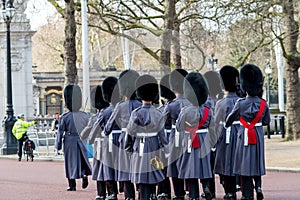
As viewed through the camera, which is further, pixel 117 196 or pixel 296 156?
pixel 296 156

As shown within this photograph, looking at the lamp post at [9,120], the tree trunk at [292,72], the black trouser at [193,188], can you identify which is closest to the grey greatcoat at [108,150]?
the black trouser at [193,188]

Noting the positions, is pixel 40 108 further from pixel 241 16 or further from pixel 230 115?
pixel 230 115

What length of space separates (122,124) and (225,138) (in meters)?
1.76

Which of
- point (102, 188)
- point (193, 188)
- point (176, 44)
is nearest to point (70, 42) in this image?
point (176, 44)

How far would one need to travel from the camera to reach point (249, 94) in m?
13.5

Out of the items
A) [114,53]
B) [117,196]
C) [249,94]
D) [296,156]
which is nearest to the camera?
[249,94]

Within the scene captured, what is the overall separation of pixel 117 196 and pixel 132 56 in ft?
89.1

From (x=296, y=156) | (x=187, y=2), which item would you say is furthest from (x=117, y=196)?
(x=187, y=2)

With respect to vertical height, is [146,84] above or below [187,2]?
below

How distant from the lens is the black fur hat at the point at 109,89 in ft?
47.0

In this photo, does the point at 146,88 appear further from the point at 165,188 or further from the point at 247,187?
the point at 247,187

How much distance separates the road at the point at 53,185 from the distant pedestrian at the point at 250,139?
35.1 inches

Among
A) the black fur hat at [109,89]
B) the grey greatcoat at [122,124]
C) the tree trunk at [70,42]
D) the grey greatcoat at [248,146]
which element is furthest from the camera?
the tree trunk at [70,42]

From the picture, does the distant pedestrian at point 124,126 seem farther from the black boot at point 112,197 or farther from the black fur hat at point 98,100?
the black fur hat at point 98,100
